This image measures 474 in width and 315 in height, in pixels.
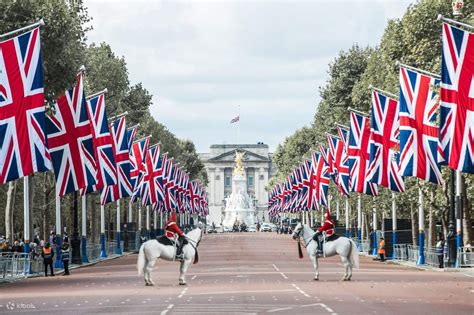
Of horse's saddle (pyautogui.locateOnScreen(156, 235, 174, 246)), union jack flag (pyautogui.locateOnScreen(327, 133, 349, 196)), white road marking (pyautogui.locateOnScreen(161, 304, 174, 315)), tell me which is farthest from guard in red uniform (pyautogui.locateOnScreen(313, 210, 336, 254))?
union jack flag (pyautogui.locateOnScreen(327, 133, 349, 196))

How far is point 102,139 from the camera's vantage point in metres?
62.3

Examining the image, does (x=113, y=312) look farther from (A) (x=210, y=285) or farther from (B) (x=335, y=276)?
(B) (x=335, y=276)

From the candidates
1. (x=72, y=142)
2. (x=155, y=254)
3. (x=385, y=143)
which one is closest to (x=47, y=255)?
(x=72, y=142)

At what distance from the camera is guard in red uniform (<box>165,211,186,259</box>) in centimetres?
4584

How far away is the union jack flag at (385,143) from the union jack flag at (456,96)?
19148mm

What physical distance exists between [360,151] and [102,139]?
15070 millimetres

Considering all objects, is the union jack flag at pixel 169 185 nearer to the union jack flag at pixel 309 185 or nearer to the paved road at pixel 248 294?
the union jack flag at pixel 309 185

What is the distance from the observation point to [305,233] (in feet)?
165

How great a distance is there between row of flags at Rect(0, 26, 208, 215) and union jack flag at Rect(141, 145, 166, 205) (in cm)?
805

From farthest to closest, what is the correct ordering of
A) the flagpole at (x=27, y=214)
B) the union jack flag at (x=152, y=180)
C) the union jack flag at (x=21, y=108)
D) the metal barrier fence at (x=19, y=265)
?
the union jack flag at (x=152, y=180)
the flagpole at (x=27, y=214)
the metal barrier fence at (x=19, y=265)
the union jack flag at (x=21, y=108)

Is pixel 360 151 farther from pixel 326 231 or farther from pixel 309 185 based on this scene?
pixel 309 185

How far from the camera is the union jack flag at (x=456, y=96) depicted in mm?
40203

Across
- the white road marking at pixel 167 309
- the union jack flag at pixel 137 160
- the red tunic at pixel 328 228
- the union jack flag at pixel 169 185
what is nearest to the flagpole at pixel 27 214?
the red tunic at pixel 328 228

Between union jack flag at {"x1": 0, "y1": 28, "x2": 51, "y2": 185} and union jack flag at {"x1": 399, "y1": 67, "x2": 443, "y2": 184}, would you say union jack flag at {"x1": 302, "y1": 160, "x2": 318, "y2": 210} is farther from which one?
union jack flag at {"x1": 0, "y1": 28, "x2": 51, "y2": 185}
